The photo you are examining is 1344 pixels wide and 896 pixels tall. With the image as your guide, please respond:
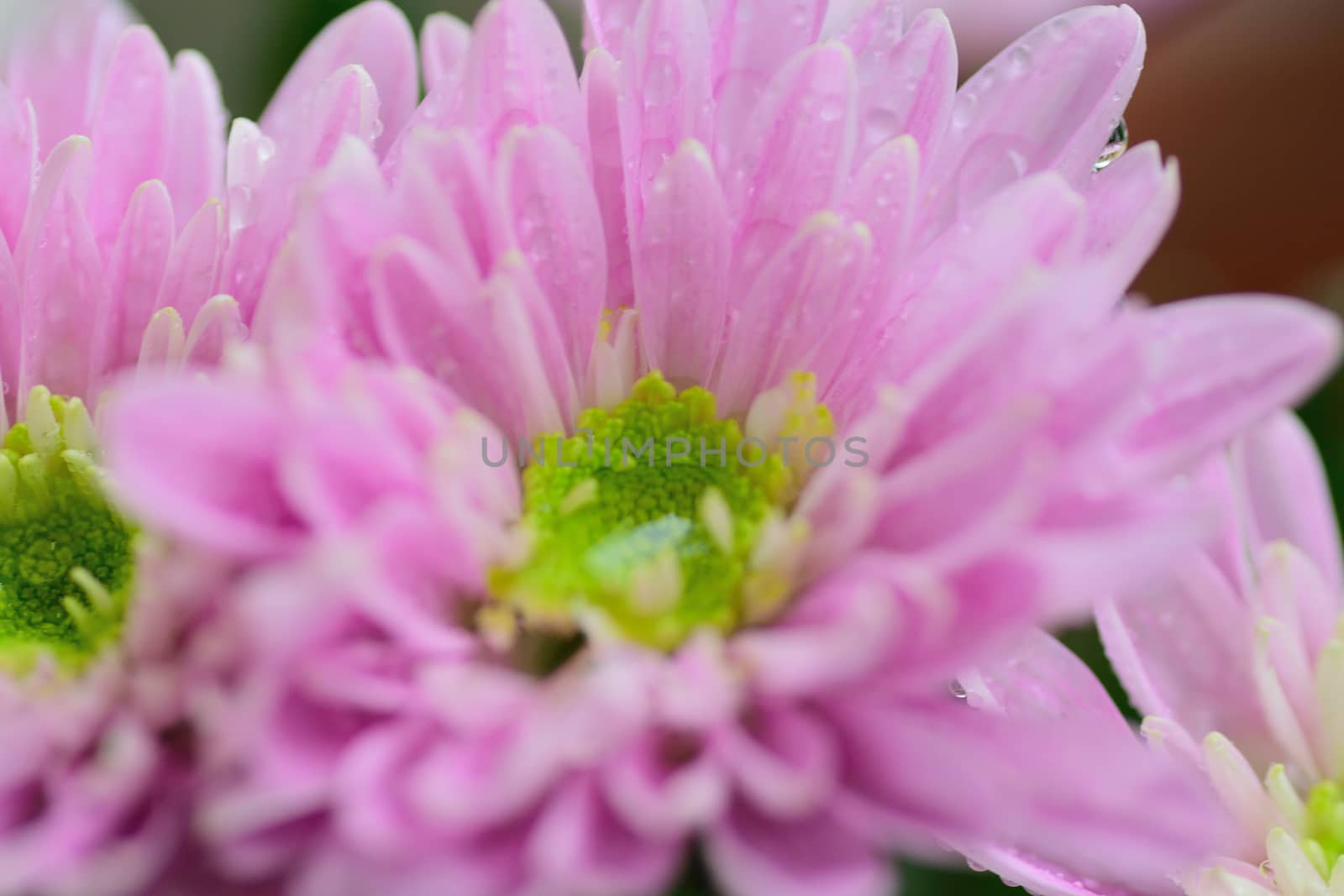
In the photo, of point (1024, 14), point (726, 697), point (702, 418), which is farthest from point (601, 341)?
point (1024, 14)

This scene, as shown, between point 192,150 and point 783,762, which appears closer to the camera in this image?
point 783,762

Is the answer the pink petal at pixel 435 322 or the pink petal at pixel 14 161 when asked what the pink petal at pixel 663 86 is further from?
the pink petal at pixel 14 161

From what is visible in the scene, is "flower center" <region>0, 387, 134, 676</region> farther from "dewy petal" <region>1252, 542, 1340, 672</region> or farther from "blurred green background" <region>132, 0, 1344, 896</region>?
"blurred green background" <region>132, 0, 1344, 896</region>

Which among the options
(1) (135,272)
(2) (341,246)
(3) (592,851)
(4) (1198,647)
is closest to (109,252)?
(1) (135,272)

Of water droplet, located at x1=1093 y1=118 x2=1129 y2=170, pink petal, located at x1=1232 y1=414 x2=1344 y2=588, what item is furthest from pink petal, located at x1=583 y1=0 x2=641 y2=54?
pink petal, located at x1=1232 y1=414 x2=1344 y2=588

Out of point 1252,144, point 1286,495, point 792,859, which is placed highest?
point 792,859

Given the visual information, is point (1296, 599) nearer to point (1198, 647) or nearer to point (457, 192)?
point (1198, 647)
